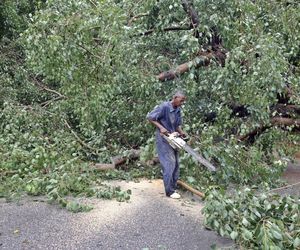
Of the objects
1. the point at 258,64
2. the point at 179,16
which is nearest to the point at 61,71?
the point at 179,16

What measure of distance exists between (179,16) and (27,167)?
2.81 m

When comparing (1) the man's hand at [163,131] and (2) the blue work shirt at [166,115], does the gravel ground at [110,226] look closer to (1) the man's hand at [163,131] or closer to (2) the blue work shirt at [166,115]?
(1) the man's hand at [163,131]

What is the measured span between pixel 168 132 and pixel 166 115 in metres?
0.19

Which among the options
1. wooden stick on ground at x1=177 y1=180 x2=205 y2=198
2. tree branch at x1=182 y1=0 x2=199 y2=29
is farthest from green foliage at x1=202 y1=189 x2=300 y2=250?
tree branch at x1=182 y1=0 x2=199 y2=29

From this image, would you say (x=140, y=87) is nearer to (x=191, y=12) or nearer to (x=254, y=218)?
(x=191, y=12)

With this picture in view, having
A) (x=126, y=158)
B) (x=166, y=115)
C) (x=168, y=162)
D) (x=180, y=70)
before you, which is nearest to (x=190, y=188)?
(x=168, y=162)

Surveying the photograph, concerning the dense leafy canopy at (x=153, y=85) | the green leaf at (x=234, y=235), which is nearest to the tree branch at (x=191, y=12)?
the dense leafy canopy at (x=153, y=85)

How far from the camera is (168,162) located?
4.88 meters

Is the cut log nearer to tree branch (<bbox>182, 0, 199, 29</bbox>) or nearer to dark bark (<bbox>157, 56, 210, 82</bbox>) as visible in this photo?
dark bark (<bbox>157, 56, 210, 82</bbox>)

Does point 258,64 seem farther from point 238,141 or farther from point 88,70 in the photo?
point 88,70

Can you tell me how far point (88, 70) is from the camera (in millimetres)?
6020

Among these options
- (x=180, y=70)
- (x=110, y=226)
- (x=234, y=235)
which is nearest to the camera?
(x=234, y=235)

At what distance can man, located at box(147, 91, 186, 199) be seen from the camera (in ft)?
15.9

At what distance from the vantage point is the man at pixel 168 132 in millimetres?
4852
